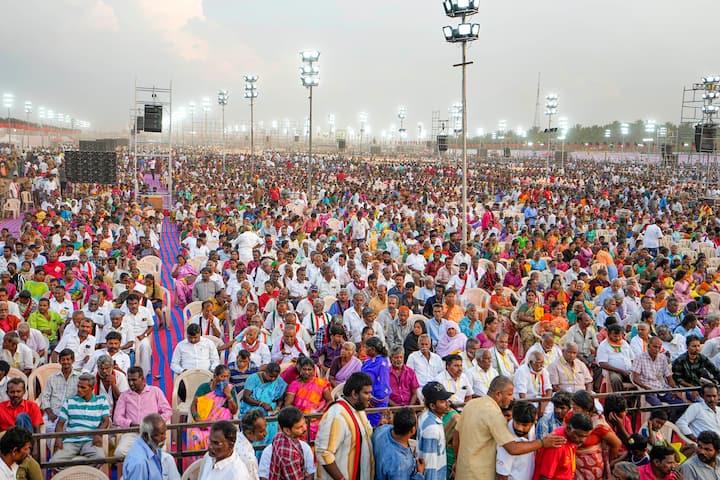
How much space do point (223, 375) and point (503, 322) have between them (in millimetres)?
4238

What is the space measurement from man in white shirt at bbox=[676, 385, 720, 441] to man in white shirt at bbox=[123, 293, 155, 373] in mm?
5899

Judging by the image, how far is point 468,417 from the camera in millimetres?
4508

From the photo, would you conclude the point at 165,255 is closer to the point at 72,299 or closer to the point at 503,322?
the point at 72,299

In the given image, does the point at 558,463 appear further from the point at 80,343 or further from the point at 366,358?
the point at 80,343

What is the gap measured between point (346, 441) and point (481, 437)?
2.99 feet

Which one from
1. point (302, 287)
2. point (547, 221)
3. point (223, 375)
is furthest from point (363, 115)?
point (223, 375)

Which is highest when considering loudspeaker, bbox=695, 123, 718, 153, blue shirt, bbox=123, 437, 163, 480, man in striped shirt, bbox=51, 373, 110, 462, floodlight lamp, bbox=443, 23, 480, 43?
floodlight lamp, bbox=443, 23, 480, 43

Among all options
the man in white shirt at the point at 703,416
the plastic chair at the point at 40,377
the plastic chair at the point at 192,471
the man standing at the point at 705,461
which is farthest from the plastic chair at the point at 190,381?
the man in white shirt at the point at 703,416

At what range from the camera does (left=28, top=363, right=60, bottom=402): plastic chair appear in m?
6.45

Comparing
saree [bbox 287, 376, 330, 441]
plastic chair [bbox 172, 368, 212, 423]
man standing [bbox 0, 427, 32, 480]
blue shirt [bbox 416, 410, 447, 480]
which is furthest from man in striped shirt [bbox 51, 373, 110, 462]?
blue shirt [bbox 416, 410, 447, 480]

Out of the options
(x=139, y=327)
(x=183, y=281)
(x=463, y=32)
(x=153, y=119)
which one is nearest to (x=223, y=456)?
(x=139, y=327)

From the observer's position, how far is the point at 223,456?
13.0 feet

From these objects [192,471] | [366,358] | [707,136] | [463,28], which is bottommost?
[192,471]

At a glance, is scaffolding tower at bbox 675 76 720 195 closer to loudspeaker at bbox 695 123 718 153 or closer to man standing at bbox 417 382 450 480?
loudspeaker at bbox 695 123 718 153
